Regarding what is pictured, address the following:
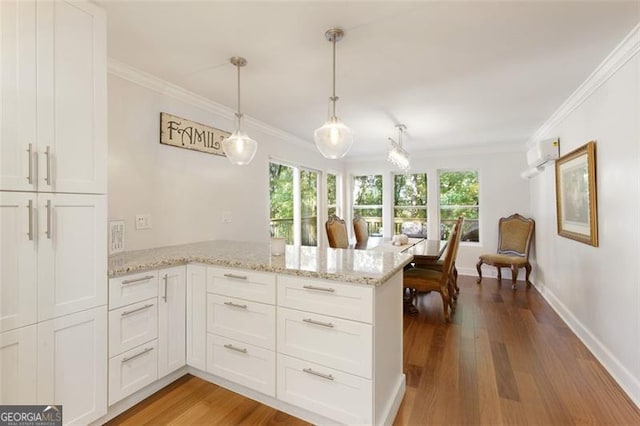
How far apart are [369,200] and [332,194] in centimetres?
83

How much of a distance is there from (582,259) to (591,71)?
1.60m

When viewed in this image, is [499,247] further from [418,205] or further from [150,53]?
[150,53]

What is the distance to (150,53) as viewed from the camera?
204 cm

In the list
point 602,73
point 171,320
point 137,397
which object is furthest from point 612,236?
point 137,397

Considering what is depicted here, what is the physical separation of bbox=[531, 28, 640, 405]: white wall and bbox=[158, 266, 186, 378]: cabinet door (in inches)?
114

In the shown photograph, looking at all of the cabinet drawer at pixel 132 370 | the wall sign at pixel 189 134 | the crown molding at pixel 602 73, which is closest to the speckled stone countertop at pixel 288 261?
the cabinet drawer at pixel 132 370

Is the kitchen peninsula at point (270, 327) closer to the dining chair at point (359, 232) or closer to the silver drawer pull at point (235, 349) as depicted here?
the silver drawer pull at point (235, 349)

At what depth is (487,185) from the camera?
504 centimetres

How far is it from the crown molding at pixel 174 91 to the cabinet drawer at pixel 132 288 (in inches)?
59.3

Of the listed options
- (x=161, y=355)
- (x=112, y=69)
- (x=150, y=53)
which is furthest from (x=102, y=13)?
(x=161, y=355)

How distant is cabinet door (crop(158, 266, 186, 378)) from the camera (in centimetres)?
190

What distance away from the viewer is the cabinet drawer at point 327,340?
1.44 m

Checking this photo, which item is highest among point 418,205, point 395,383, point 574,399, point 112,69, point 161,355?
point 112,69

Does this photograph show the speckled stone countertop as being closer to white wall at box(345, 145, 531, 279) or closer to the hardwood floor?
the hardwood floor
